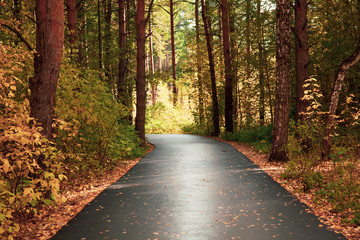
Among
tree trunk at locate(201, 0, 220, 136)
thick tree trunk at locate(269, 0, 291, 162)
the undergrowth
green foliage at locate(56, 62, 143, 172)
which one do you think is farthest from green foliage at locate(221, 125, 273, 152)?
green foliage at locate(56, 62, 143, 172)

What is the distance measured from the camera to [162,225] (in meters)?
5.94

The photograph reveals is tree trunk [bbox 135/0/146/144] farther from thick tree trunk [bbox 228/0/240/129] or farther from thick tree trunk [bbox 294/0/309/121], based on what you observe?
thick tree trunk [bbox 228/0/240/129]

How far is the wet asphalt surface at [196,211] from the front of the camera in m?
5.49

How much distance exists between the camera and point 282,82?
1262 cm

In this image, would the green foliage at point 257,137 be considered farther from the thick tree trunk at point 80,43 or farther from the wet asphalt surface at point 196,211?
the thick tree trunk at point 80,43

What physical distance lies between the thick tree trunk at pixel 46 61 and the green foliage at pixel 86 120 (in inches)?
38.2

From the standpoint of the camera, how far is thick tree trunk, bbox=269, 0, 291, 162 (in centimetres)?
1245

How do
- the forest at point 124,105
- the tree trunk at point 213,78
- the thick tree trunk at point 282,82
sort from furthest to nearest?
the tree trunk at point 213,78 < the thick tree trunk at point 282,82 < the forest at point 124,105

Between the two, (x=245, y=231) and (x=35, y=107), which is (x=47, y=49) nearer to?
(x=35, y=107)

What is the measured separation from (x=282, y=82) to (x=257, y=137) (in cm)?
717

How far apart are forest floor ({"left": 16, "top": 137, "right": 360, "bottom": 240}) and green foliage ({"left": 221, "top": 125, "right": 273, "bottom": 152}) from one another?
231 inches

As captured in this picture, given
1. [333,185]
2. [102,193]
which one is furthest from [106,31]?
[333,185]

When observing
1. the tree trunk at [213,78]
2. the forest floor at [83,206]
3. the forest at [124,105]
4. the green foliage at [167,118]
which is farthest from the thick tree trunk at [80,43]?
the green foliage at [167,118]

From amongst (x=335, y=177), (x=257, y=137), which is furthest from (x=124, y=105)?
Answer: (x=257, y=137)
